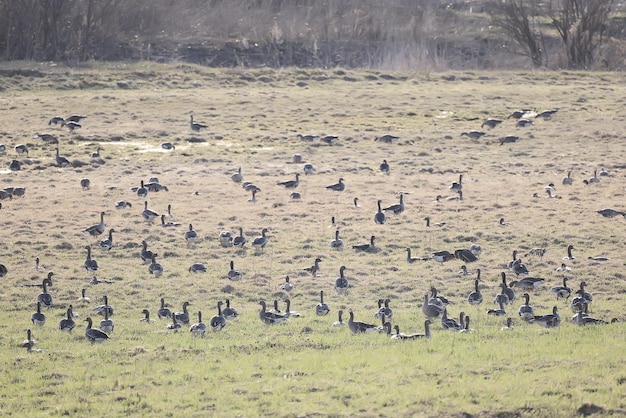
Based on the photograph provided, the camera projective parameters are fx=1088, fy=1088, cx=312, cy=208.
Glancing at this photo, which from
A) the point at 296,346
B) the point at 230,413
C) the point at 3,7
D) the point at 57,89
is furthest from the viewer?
the point at 3,7

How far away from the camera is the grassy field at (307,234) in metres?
15.1

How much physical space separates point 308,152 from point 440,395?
24.8m

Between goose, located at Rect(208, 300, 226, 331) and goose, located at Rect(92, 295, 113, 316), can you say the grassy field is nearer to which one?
goose, located at Rect(208, 300, 226, 331)

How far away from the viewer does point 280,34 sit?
6462 cm

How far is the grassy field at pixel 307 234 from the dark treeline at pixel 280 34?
5.87 m

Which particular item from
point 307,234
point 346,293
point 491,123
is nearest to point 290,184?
point 307,234

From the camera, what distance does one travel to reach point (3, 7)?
5997 centimetres

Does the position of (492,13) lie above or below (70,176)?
above

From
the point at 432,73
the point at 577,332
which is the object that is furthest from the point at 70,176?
the point at 432,73

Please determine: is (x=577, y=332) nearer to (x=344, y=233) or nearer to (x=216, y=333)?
(x=216, y=333)

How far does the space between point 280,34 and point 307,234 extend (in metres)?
39.2

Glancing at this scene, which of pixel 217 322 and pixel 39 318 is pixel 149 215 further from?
pixel 217 322

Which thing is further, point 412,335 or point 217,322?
point 217,322

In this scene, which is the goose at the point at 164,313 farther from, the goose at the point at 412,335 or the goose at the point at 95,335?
the goose at the point at 412,335
